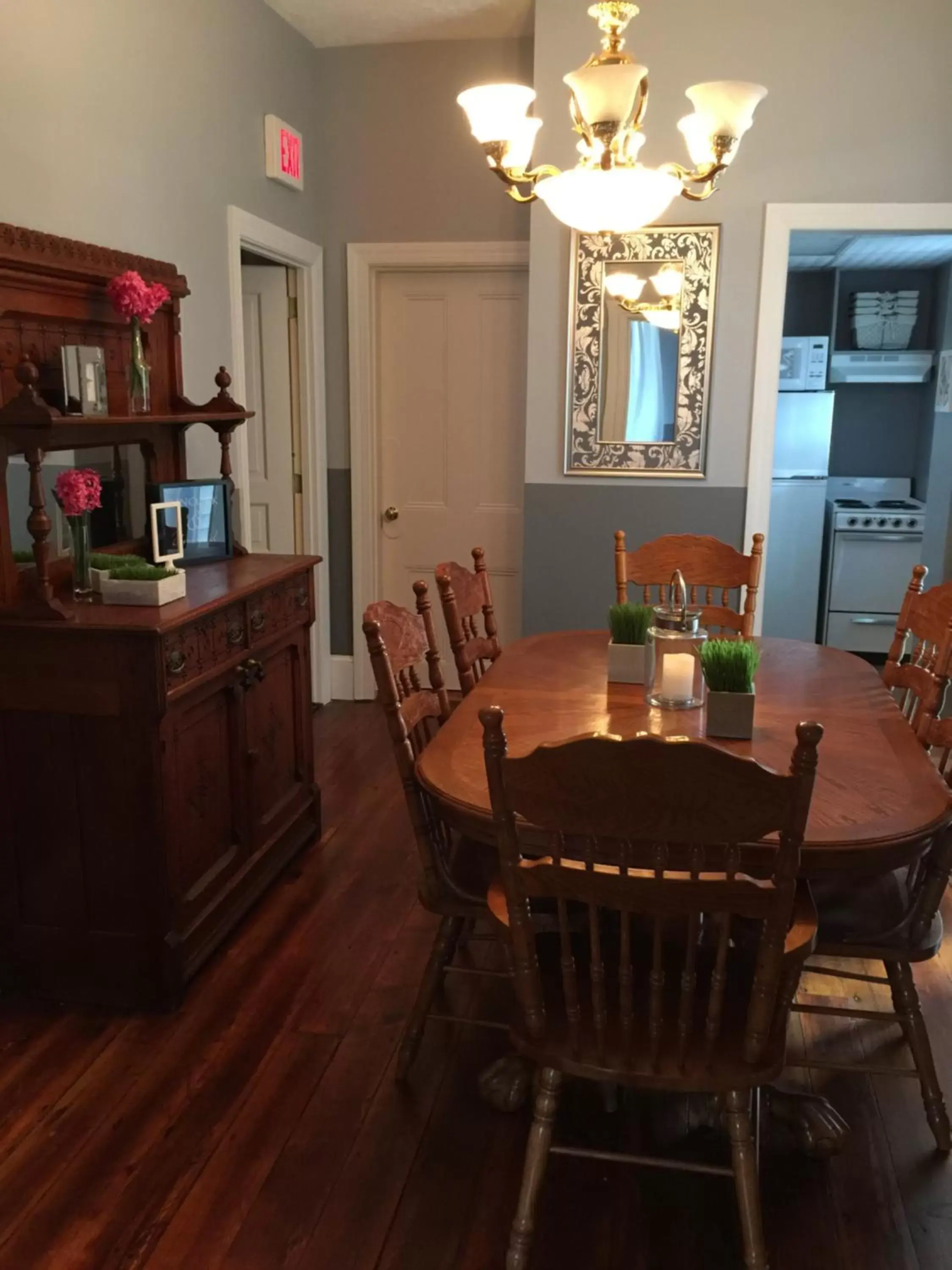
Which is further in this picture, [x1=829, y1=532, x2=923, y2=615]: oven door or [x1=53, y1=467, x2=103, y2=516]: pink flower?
[x1=829, y1=532, x2=923, y2=615]: oven door

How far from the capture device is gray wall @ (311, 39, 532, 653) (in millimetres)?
4242

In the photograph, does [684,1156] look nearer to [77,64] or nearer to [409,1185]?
[409,1185]

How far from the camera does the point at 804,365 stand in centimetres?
574

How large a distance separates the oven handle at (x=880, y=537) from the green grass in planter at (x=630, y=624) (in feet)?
12.5

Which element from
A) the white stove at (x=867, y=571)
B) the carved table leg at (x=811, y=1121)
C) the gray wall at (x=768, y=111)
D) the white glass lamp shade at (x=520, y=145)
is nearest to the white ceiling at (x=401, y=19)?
the gray wall at (x=768, y=111)

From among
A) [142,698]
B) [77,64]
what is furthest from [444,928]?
[77,64]

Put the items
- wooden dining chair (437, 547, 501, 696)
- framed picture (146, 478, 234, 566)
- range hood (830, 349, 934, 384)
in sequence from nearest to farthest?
wooden dining chair (437, 547, 501, 696), framed picture (146, 478, 234, 566), range hood (830, 349, 934, 384)

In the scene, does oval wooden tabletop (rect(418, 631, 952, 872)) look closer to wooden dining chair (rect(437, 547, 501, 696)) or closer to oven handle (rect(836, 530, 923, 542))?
wooden dining chair (rect(437, 547, 501, 696))

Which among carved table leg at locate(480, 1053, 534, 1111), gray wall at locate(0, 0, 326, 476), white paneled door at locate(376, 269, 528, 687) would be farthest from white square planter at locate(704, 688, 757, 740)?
white paneled door at locate(376, 269, 528, 687)

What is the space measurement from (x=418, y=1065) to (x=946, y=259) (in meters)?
5.60

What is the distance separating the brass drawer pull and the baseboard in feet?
8.27

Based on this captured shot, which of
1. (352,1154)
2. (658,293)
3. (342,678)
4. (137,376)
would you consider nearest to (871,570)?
(658,293)

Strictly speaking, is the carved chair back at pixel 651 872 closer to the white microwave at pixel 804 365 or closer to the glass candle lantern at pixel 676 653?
the glass candle lantern at pixel 676 653

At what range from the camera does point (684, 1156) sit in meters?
1.96
